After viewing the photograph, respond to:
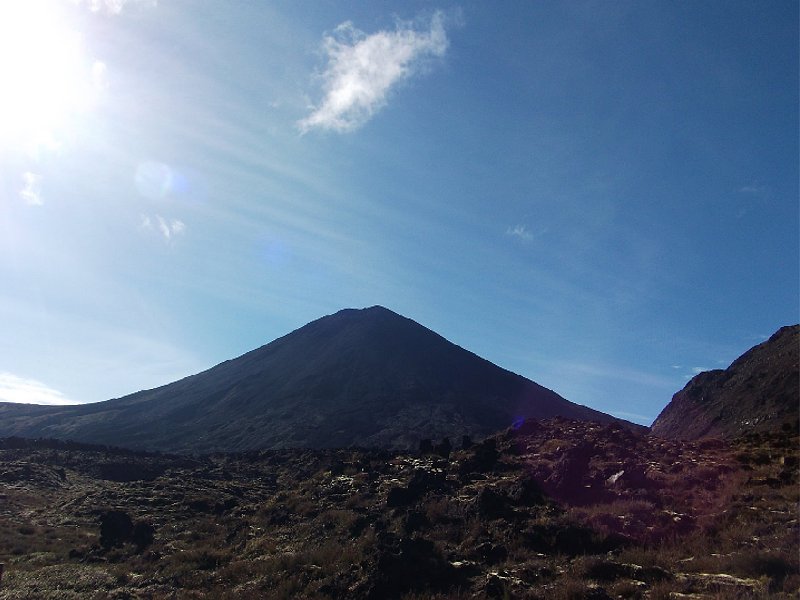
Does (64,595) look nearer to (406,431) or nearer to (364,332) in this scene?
(406,431)

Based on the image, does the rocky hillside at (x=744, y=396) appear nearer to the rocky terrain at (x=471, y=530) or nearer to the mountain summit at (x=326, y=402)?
the rocky terrain at (x=471, y=530)

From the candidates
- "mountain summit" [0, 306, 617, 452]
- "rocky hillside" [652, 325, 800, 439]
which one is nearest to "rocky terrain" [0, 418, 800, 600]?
"rocky hillside" [652, 325, 800, 439]

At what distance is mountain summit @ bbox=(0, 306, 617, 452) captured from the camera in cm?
8169

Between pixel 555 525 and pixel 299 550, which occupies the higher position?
pixel 555 525

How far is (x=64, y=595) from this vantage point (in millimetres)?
16625

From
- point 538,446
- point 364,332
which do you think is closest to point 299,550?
point 538,446

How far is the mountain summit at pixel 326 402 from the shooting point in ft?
268

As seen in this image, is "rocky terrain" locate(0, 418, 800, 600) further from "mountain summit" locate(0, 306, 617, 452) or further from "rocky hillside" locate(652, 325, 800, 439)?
"mountain summit" locate(0, 306, 617, 452)

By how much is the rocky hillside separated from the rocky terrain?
1795 centimetres

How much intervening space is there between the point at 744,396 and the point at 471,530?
4159 cm

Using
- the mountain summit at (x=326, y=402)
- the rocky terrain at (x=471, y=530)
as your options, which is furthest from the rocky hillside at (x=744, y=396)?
the mountain summit at (x=326, y=402)

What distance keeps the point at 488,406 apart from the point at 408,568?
270ft

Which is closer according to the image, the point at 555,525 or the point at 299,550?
the point at 555,525

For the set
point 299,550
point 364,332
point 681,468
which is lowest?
point 299,550
